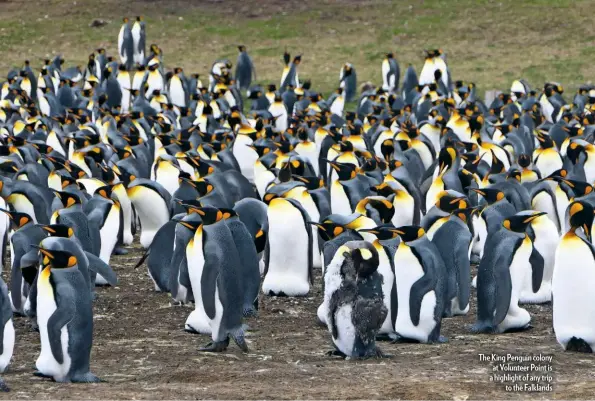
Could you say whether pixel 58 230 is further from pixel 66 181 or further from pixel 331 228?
pixel 66 181

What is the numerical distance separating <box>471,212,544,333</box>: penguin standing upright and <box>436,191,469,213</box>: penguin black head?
397 millimetres

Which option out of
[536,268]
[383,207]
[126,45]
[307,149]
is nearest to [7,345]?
[383,207]

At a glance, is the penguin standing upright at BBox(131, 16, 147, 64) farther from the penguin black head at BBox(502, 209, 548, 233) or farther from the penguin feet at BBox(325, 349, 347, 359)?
the penguin feet at BBox(325, 349, 347, 359)

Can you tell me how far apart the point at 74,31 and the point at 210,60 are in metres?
3.76

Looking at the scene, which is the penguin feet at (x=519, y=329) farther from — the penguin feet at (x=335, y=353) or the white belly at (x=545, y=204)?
the white belly at (x=545, y=204)

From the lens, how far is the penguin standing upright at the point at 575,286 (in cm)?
577

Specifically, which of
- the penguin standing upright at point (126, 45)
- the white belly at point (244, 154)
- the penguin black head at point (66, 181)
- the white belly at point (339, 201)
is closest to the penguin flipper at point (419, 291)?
the white belly at point (339, 201)

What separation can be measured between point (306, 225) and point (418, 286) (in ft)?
5.11

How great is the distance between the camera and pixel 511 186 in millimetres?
8109

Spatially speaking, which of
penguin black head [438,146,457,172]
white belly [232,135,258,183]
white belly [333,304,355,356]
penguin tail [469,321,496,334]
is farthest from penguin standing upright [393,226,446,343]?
white belly [232,135,258,183]

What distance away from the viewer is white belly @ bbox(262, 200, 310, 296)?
24.1 feet

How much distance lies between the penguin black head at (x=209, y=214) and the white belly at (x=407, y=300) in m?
1.04

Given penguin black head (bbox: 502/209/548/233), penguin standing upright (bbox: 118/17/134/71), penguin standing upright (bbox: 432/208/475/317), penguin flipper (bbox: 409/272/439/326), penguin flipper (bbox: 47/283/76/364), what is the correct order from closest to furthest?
penguin flipper (bbox: 47/283/76/364) → penguin flipper (bbox: 409/272/439/326) → penguin black head (bbox: 502/209/548/233) → penguin standing upright (bbox: 432/208/475/317) → penguin standing upright (bbox: 118/17/134/71)

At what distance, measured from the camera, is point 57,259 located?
5.25 m
